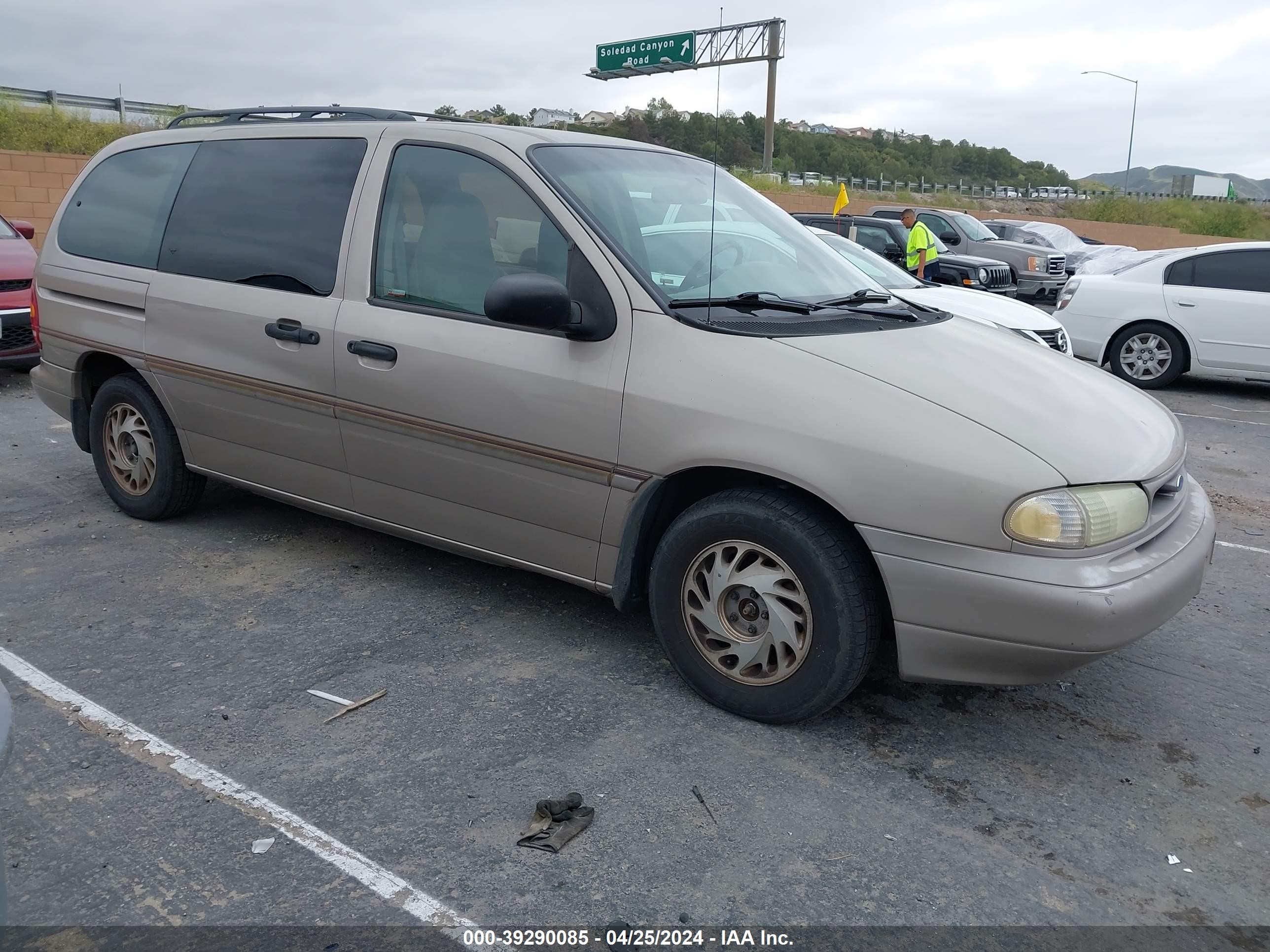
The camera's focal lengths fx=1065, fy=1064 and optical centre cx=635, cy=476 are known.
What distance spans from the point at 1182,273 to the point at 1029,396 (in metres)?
8.59

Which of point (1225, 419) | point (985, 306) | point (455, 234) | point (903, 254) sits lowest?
point (1225, 419)

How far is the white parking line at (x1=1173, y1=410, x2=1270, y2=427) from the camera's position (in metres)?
8.96

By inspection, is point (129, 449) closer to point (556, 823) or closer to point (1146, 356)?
point (556, 823)

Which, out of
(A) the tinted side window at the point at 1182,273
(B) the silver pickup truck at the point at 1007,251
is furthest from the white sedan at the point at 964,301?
(B) the silver pickup truck at the point at 1007,251

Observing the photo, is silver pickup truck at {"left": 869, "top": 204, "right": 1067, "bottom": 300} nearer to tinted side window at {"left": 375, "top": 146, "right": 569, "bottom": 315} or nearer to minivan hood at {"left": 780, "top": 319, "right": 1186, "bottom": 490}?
minivan hood at {"left": 780, "top": 319, "right": 1186, "bottom": 490}

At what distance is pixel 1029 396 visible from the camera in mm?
3311

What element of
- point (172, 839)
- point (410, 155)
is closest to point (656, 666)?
point (172, 839)

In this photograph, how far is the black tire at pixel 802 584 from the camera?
3139 millimetres

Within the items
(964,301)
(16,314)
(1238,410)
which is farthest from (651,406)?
(1238,410)

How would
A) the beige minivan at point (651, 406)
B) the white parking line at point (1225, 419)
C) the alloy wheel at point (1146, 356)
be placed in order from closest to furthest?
the beige minivan at point (651, 406)
the white parking line at point (1225, 419)
the alloy wheel at point (1146, 356)

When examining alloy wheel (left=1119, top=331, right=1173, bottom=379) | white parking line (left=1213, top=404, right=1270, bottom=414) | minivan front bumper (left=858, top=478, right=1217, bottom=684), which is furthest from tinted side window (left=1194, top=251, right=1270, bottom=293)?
minivan front bumper (left=858, top=478, right=1217, bottom=684)

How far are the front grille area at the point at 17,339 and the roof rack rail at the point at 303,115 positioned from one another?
4.52 metres

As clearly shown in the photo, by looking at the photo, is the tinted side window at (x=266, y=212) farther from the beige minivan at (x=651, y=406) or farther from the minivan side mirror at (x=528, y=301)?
the minivan side mirror at (x=528, y=301)

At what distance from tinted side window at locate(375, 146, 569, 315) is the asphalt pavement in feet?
4.27
